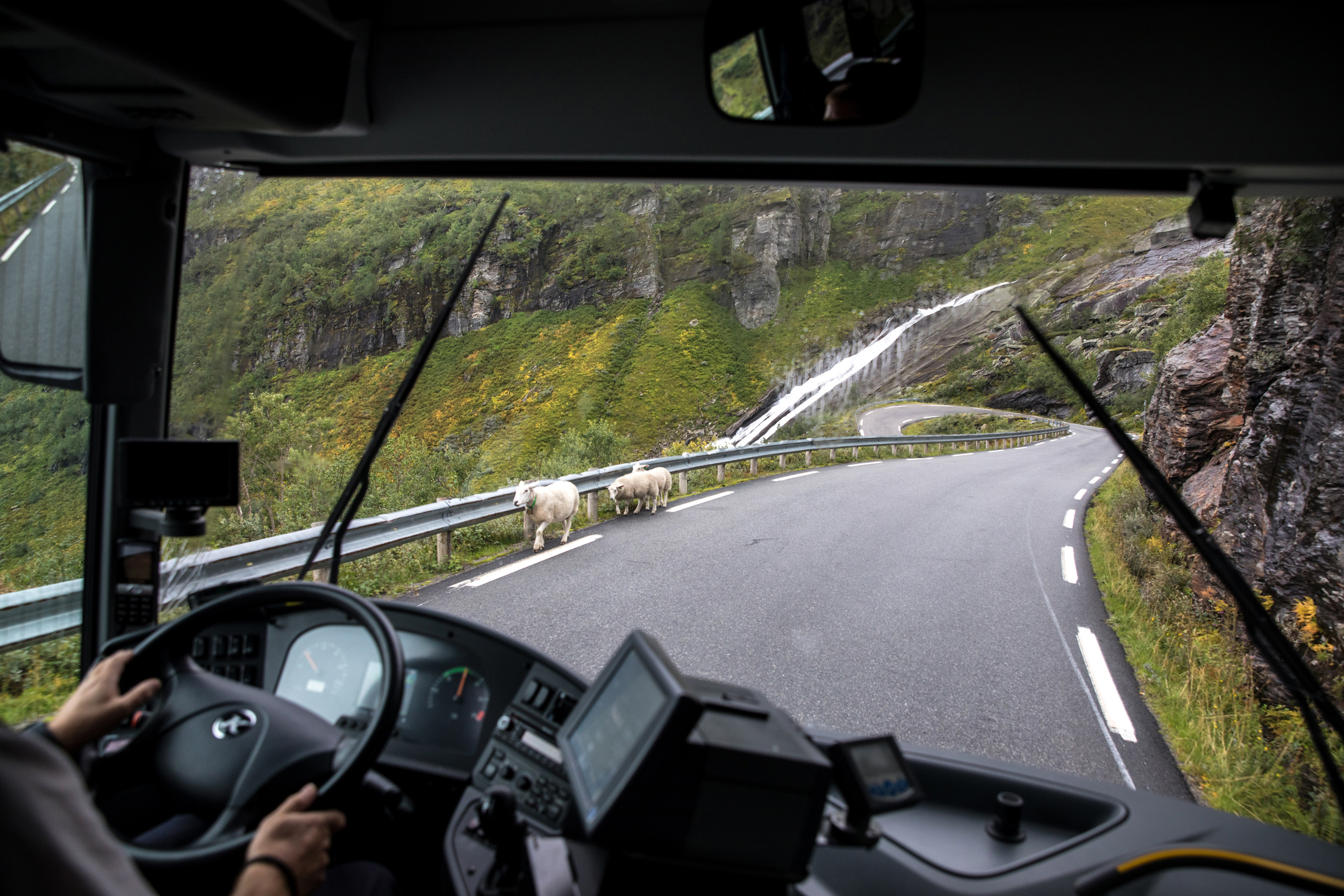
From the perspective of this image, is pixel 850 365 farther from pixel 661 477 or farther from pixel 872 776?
pixel 661 477

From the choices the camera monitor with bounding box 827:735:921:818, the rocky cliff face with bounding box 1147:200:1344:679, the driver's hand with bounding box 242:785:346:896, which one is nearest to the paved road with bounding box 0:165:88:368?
the driver's hand with bounding box 242:785:346:896

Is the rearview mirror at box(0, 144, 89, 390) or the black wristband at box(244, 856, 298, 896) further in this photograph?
the rearview mirror at box(0, 144, 89, 390)

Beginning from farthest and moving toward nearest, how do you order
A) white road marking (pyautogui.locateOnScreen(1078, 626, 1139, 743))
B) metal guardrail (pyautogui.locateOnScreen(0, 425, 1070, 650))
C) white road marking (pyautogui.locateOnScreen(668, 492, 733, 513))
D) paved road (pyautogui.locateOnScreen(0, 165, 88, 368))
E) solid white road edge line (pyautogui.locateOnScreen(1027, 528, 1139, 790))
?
white road marking (pyautogui.locateOnScreen(668, 492, 733, 513)) < white road marking (pyautogui.locateOnScreen(1078, 626, 1139, 743)) < solid white road edge line (pyautogui.locateOnScreen(1027, 528, 1139, 790)) < metal guardrail (pyautogui.locateOnScreen(0, 425, 1070, 650)) < paved road (pyautogui.locateOnScreen(0, 165, 88, 368))

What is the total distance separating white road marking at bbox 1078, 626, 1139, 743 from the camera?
3.88m

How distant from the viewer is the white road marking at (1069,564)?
283 inches

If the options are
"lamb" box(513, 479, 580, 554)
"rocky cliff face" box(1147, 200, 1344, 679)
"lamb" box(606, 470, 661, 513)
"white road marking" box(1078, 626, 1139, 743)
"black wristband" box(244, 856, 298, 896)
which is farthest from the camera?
"lamb" box(606, 470, 661, 513)

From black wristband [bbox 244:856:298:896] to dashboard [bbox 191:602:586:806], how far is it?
0.38 metres

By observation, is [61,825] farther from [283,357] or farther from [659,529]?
[659,529]

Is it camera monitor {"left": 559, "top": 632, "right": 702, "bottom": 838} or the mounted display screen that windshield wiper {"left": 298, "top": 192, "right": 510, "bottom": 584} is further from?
camera monitor {"left": 559, "top": 632, "right": 702, "bottom": 838}

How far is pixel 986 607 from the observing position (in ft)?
19.7

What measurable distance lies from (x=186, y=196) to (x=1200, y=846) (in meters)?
3.76

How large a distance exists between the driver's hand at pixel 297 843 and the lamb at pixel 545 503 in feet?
20.3

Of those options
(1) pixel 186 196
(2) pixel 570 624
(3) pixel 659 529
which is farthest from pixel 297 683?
(3) pixel 659 529

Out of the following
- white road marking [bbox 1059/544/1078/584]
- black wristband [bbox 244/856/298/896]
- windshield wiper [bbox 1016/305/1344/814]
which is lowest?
white road marking [bbox 1059/544/1078/584]
